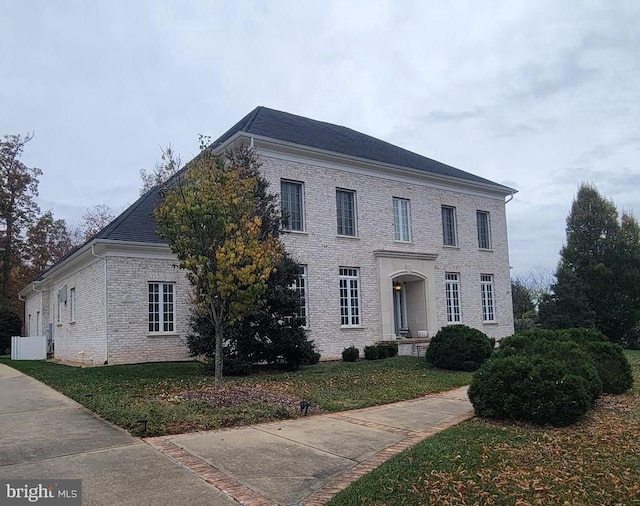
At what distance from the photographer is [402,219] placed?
73.4ft

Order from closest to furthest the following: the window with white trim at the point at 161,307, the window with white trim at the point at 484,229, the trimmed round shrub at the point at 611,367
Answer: the trimmed round shrub at the point at 611,367 < the window with white trim at the point at 161,307 < the window with white trim at the point at 484,229

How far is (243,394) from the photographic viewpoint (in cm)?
1004

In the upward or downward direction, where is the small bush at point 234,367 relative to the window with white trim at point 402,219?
downward

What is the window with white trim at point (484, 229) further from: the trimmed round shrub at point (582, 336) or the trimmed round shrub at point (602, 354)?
the trimmed round shrub at point (602, 354)

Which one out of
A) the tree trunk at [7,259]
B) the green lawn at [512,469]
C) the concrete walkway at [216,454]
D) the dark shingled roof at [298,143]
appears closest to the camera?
the green lawn at [512,469]

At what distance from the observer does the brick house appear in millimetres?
18375

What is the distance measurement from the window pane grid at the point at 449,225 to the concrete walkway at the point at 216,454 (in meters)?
15.0

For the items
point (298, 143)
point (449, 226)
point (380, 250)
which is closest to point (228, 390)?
point (298, 143)

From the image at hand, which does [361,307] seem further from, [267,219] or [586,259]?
[586,259]

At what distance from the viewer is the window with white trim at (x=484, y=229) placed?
82.7 ft

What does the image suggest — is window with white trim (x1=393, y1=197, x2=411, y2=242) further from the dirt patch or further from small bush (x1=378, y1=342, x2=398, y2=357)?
the dirt patch

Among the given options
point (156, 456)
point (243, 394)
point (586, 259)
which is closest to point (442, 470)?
point (156, 456)
